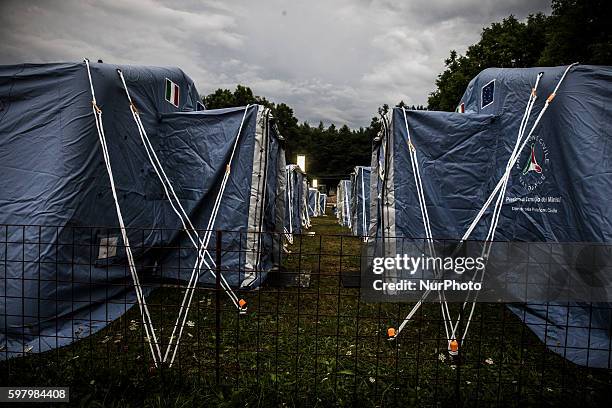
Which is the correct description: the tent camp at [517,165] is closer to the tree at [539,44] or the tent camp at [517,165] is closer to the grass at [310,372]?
the grass at [310,372]

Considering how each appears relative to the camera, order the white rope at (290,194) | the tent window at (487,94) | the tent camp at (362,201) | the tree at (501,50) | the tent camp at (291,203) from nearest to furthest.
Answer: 1. the tent window at (487,94)
2. the tent camp at (291,203)
3. the white rope at (290,194)
4. the tent camp at (362,201)
5. the tree at (501,50)

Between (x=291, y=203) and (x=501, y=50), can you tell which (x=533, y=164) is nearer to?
(x=291, y=203)

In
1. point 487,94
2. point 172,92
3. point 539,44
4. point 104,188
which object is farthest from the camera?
point 539,44

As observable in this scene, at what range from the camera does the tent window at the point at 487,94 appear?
4.49 metres

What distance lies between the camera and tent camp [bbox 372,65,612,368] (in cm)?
327

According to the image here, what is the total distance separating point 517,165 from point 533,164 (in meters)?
0.19

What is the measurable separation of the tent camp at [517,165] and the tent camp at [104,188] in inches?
79.7

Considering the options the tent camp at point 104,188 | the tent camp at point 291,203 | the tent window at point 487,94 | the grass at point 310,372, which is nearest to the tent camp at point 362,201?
the tent camp at point 291,203

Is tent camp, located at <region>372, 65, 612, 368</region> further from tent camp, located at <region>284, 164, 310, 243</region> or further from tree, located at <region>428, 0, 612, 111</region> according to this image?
tree, located at <region>428, 0, 612, 111</region>

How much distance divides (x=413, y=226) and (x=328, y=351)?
2.07 meters

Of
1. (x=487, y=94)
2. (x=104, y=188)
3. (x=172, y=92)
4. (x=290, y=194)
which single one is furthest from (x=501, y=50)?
(x=104, y=188)

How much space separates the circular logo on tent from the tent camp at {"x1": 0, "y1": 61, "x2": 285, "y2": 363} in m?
3.29

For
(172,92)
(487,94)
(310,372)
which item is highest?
(172,92)

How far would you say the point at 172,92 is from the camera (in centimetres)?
513
